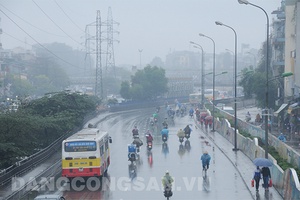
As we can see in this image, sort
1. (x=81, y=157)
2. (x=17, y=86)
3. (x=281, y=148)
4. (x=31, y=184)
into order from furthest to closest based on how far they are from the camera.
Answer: (x=17, y=86), (x=281, y=148), (x=81, y=157), (x=31, y=184)

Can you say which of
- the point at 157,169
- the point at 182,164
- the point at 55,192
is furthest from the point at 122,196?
the point at 182,164

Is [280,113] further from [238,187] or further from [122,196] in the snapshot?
[122,196]

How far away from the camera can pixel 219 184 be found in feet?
83.8

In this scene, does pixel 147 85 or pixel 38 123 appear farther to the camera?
pixel 147 85

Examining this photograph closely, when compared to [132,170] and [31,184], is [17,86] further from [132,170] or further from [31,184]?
[31,184]

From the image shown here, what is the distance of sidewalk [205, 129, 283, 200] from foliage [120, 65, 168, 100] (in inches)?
2122

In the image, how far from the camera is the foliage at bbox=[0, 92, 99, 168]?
94.1 ft

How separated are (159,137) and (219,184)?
2318 cm

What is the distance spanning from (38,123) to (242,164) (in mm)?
11935

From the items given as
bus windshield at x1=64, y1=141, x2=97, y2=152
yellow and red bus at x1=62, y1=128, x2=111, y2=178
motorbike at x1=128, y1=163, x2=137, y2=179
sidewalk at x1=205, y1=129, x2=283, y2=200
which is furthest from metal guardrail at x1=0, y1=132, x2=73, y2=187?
sidewalk at x1=205, y1=129, x2=283, y2=200

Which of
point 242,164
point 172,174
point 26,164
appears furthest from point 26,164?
point 242,164

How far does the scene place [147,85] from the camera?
108 m

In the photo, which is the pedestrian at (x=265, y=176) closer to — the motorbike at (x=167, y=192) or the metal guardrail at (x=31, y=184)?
the motorbike at (x=167, y=192)

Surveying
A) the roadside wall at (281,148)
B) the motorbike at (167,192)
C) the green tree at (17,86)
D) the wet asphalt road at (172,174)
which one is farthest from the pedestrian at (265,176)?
the green tree at (17,86)
